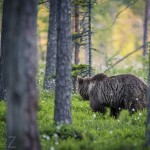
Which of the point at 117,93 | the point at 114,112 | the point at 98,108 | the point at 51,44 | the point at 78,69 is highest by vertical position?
the point at 51,44

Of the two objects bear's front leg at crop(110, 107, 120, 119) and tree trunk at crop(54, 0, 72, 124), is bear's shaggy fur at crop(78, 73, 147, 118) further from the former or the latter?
tree trunk at crop(54, 0, 72, 124)

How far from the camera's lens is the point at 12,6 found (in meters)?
7.06

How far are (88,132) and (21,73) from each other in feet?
12.9

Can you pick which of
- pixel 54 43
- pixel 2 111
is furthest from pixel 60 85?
pixel 54 43

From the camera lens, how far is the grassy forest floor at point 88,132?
8.80 m

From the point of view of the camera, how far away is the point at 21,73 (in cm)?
704

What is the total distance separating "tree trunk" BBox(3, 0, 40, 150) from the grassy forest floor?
1.35 metres

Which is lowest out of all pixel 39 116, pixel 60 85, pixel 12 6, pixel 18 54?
pixel 39 116

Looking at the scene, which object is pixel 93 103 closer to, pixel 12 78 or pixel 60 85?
pixel 60 85

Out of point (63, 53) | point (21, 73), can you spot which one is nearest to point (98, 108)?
point (63, 53)

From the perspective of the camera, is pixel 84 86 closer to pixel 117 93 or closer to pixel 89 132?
pixel 117 93

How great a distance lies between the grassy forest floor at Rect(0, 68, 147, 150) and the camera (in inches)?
347

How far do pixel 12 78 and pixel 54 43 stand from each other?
476 inches

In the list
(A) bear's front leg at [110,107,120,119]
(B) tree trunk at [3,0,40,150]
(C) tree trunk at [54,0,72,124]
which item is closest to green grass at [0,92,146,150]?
(A) bear's front leg at [110,107,120,119]
